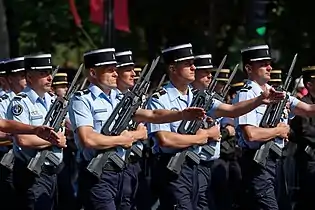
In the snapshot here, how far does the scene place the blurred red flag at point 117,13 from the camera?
20859mm

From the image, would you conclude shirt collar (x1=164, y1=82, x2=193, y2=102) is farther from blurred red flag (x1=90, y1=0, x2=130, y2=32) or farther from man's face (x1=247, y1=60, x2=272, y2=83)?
blurred red flag (x1=90, y1=0, x2=130, y2=32)

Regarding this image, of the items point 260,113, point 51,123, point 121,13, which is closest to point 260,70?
point 260,113

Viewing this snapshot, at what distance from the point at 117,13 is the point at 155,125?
11.0 meters

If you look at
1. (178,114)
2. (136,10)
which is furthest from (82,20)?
(178,114)

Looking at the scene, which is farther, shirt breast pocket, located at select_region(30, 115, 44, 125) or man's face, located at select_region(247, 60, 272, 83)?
man's face, located at select_region(247, 60, 272, 83)

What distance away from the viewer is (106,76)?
998 centimetres

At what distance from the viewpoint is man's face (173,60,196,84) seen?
34.3 ft

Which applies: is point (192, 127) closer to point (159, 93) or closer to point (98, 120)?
point (159, 93)

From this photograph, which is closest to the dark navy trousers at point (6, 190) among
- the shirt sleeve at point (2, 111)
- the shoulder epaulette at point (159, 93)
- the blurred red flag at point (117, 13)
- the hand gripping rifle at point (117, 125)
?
the shirt sleeve at point (2, 111)

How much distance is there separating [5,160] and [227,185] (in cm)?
307

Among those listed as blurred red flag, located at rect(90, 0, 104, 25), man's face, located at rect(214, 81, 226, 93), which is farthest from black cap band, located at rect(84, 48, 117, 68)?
blurred red flag, located at rect(90, 0, 104, 25)

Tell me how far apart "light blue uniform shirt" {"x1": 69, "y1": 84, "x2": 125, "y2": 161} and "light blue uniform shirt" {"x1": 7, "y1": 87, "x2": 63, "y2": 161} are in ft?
1.70

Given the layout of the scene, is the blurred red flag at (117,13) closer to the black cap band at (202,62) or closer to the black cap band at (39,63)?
the black cap band at (202,62)

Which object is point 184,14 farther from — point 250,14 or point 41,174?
point 41,174
